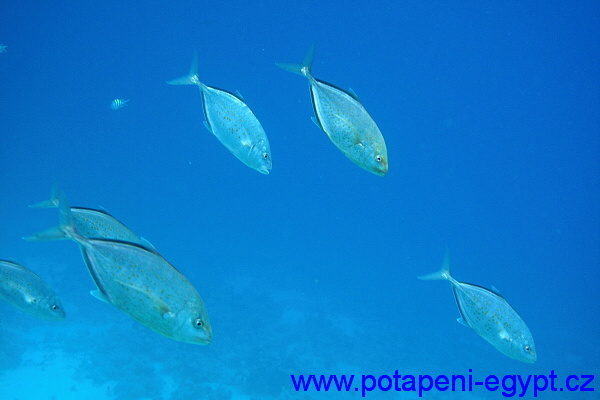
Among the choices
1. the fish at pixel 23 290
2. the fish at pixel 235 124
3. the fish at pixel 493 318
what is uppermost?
the fish at pixel 235 124

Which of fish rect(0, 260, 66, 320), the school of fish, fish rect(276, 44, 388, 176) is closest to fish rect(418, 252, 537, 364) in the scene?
the school of fish

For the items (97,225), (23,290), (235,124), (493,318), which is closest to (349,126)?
(235,124)

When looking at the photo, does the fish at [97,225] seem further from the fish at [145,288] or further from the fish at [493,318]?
the fish at [493,318]

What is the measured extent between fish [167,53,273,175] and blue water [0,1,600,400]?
29.1 feet

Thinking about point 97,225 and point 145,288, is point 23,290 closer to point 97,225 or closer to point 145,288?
point 97,225

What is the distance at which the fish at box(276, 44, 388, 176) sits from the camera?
2.41m

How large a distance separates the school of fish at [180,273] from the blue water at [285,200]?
828cm

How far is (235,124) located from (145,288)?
126cm

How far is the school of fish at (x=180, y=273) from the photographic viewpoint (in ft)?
6.11

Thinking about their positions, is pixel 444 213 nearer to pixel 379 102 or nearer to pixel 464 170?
pixel 464 170

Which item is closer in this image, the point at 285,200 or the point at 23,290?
the point at 23,290

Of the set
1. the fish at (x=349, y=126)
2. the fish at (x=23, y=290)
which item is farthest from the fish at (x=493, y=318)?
the fish at (x=23, y=290)

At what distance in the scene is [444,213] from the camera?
52.3 metres

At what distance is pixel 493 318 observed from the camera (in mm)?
3000
